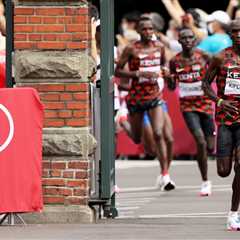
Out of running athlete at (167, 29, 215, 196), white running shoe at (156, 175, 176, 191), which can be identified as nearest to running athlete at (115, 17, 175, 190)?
white running shoe at (156, 175, 176, 191)

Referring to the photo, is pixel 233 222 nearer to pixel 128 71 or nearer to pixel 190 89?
pixel 190 89

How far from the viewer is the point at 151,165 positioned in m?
21.6

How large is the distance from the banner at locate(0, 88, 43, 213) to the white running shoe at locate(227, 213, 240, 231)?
5.87 ft

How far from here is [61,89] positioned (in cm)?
1255

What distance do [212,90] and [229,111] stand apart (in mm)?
354

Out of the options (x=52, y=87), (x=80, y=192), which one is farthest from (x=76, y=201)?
(x=52, y=87)

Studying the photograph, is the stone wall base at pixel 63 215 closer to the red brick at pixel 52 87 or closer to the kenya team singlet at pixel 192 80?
the red brick at pixel 52 87

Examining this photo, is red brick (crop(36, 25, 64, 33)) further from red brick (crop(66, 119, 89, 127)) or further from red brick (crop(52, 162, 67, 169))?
red brick (crop(52, 162, 67, 169))

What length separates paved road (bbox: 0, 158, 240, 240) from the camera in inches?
453

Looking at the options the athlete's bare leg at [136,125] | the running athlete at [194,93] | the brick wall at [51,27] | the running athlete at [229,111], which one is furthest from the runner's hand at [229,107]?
the athlete's bare leg at [136,125]

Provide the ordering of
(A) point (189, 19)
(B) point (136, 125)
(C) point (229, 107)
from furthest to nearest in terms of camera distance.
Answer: (A) point (189, 19) < (B) point (136, 125) < (C) point (229, 107)

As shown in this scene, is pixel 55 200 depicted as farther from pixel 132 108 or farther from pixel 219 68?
pixel 132 108

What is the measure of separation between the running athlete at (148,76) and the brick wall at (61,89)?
190 inches

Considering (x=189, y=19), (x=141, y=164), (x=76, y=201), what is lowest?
(x=141, y=164)
